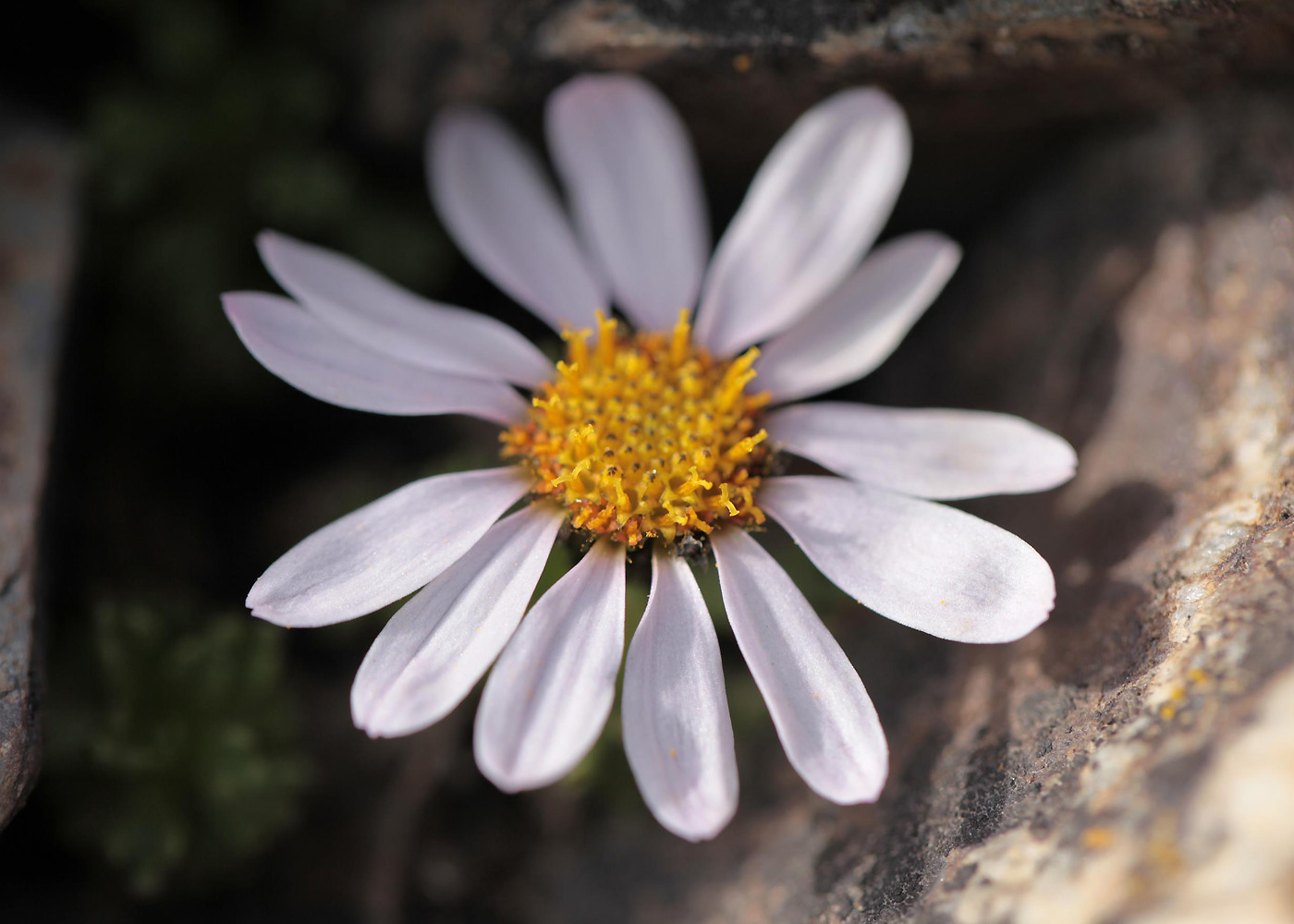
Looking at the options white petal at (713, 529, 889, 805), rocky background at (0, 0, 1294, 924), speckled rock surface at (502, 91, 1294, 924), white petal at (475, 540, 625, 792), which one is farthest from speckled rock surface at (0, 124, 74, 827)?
white petal at (713, 529, 889, 805)

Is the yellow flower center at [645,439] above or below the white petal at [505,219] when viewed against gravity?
below

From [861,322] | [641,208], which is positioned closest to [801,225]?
[861,322]

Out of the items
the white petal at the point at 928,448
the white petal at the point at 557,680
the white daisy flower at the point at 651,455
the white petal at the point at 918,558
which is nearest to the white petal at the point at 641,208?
the white daisy flower at the point at 651,455

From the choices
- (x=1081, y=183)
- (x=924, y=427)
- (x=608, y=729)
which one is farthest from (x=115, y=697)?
(x=1081, y=183)

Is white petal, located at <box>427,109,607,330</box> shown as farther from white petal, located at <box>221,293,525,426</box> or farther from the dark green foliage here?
the dark green foliage

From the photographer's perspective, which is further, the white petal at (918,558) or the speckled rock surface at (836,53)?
the speckled rock surface at (836,53)

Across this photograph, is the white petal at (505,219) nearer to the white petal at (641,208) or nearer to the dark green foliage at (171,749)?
the white petal at (641,208)
